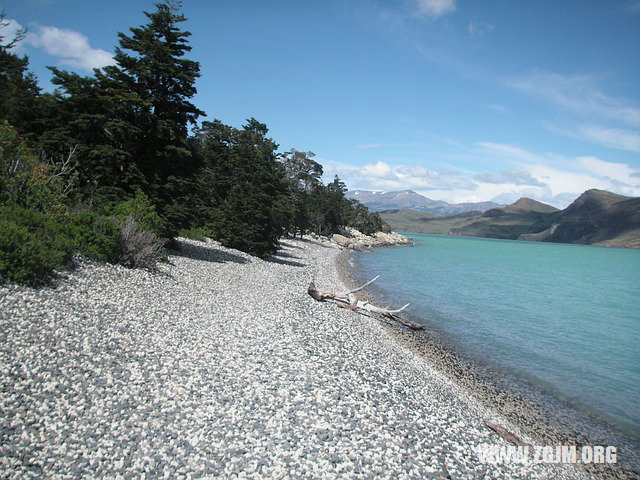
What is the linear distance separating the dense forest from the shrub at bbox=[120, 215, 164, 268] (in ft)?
0.18

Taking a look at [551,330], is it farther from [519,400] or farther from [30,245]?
[30,245]

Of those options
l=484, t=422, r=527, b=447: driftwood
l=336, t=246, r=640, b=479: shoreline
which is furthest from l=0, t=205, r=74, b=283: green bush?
l=336, t=246, r=640, b=479: shoreline

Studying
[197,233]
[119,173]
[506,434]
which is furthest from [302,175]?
[506,434]

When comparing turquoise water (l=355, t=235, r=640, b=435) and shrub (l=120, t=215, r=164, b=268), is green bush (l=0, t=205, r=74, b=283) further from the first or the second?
turquoise water (l=355, t=235, r=640, b=435)

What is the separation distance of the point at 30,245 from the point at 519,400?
797 inches

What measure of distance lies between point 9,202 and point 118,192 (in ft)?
26.7

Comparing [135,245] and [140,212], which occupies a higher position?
[140,212]

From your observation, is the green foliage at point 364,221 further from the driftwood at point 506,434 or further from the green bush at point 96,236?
the driftwood at point 506,434

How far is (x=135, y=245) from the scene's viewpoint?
19.0 metres

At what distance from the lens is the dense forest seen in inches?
617

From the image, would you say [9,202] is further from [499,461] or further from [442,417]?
[499,461]

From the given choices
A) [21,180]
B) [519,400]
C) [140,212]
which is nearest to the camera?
[519,400]

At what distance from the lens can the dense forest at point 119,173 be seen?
15664mm

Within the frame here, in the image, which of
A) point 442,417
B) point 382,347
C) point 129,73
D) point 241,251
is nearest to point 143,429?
point 442,417
